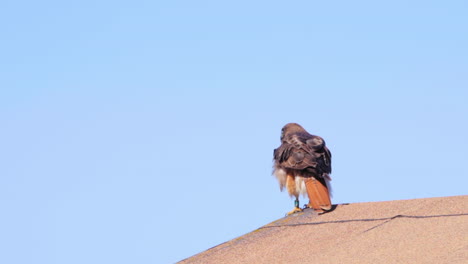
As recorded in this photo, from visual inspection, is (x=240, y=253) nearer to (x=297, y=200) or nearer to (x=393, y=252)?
(x=393, y=252)

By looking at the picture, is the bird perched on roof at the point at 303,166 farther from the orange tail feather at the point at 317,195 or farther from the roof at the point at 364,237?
the roof at the point at 364,237

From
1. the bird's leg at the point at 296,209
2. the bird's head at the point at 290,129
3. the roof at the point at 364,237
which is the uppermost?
the bird's head at the point at 290,129

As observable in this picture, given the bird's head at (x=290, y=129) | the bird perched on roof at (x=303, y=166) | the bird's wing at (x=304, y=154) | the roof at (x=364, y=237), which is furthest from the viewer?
the bird's head at (x=290, y=129)

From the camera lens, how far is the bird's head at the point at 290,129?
13.2m

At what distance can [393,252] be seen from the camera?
25.7ft

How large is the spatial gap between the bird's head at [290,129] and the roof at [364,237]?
108 inches

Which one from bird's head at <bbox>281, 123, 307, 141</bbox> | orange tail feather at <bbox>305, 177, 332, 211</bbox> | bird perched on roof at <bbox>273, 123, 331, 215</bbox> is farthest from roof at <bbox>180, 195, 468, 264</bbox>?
bird's head at <bbox>281, 123, 307, 141</bbox>

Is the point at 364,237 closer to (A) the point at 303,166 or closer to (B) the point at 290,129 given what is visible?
(A) the point at 303,166

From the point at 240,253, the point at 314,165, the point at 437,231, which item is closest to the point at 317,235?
the point at 240,253

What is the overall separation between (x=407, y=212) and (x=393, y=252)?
163cm

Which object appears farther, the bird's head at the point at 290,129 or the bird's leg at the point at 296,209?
the bird's head at the point at 290,129

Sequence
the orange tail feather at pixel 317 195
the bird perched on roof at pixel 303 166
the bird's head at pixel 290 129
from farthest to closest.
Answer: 1. the bird's head at pixel 290 129
2. the bird perched on roof at pixel 303 166
3. the orange tail feather at pixel 317 195

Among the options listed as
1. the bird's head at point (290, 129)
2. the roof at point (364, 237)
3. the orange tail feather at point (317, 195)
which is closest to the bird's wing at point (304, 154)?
the orange tail feather at point (317, 195)

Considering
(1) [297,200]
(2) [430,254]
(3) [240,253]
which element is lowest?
(2) [430,254]
